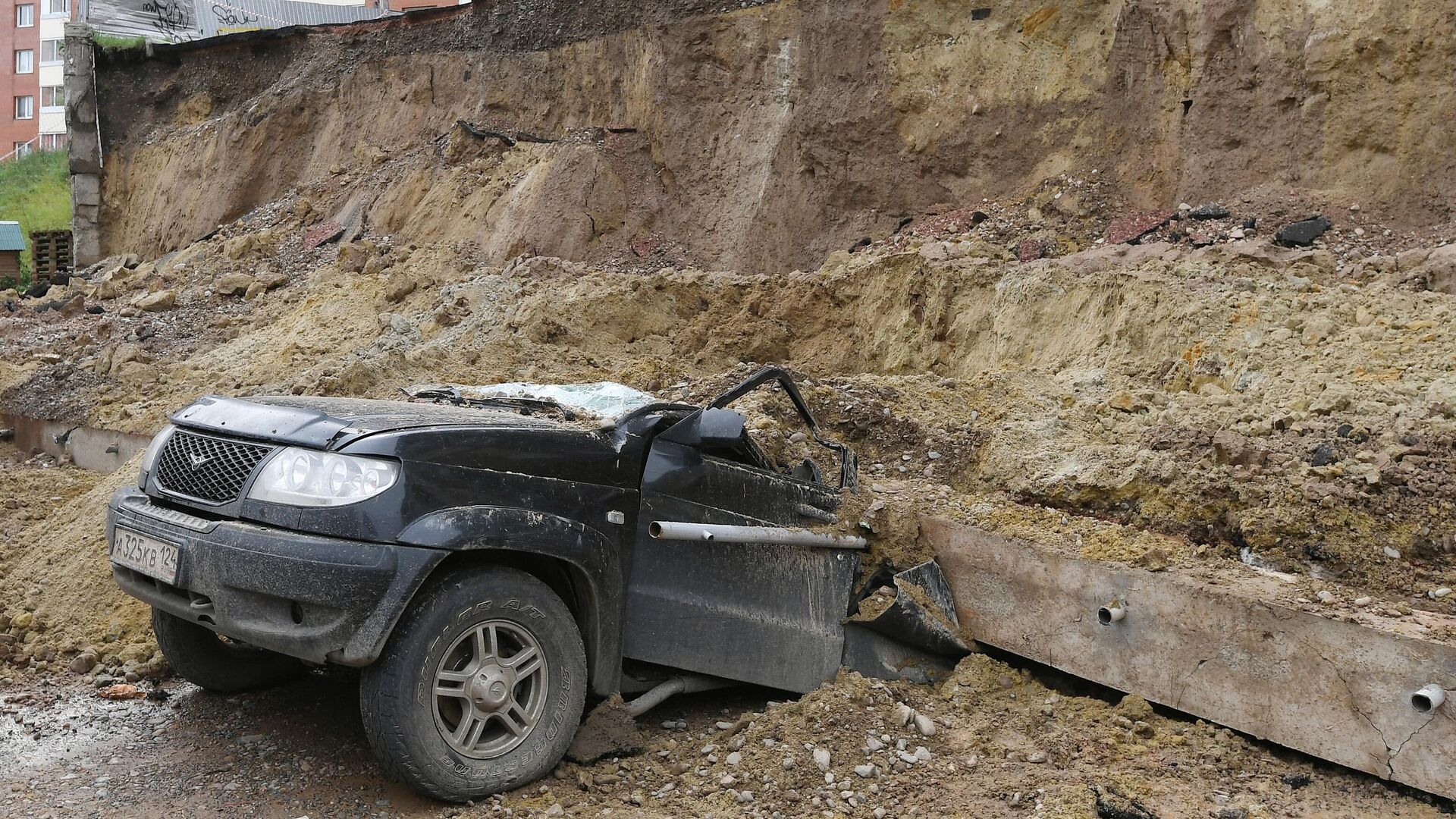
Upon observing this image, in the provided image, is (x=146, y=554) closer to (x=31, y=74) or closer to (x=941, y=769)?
(x=941, y=769)

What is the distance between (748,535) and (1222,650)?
6.09 ft

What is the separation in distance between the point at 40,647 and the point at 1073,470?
5.00m

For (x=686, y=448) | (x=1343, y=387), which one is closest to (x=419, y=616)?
(x=686, y=448)

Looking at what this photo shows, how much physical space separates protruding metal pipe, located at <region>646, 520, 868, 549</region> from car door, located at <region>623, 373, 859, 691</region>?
24 mm

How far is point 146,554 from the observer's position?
3879 mm

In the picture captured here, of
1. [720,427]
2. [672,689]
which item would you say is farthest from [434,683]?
[720,427]

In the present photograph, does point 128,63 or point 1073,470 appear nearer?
point 1073,470

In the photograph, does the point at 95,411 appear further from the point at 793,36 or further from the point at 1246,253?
the point at 1246,253

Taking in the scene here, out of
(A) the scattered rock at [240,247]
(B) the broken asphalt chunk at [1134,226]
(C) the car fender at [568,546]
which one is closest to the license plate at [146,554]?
(C) the car fender at [568,546]

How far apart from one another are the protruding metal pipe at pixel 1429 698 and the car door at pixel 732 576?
81.4 inches

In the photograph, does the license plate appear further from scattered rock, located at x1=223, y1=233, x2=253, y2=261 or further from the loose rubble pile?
scattered rock, located at x1=223, y1=233, x2=253, y2=261

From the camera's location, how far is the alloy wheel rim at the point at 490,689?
365 centimetres

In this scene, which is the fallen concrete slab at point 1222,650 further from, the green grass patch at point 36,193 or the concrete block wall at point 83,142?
the green grass patch at point 36,193

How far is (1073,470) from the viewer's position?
6.02 metres
